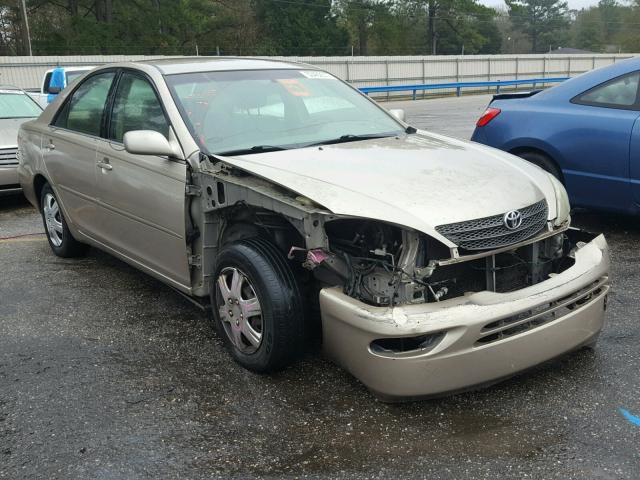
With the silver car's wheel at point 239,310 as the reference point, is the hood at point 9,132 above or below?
above

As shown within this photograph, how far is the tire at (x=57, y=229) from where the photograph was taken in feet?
18.4

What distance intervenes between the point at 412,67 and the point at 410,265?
107 feet

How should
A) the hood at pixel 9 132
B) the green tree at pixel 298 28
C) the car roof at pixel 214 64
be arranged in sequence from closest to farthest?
the car roof at pixel 214 64, the hood at pixel 9 132, the green tree at pixel 298 28

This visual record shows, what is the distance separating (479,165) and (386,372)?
4.26ft

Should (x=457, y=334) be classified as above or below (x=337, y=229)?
below

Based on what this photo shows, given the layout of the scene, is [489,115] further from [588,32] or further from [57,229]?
[588,32]

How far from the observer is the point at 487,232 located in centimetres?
308

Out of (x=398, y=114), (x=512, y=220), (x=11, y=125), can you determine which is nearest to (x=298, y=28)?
(x=11, y=125)

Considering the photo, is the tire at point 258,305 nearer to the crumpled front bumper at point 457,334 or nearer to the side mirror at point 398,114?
the crumpled front bumper at point 457,334

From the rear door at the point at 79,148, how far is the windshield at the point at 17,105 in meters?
4.34

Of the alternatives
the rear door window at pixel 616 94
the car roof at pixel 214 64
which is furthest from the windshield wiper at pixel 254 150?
the rear door window at pixel 616 94

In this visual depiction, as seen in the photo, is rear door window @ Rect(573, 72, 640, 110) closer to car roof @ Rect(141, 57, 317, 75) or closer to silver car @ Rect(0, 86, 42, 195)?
car roof @ Rect(141, 57, 317, 75)

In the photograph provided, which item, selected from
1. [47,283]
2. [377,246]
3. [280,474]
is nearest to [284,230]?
[377,246]

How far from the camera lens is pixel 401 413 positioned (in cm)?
318
